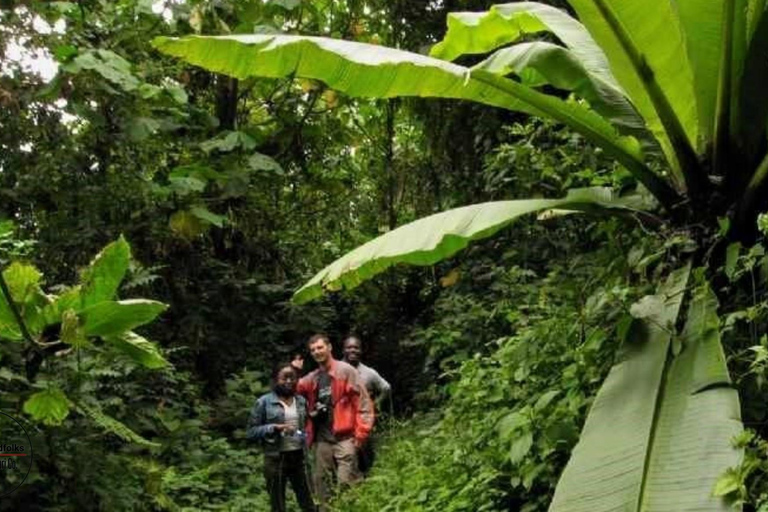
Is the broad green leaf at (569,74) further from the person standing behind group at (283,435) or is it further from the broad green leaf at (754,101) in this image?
the person standing behind group at (283,435)

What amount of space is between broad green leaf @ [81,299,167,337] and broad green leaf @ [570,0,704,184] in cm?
280

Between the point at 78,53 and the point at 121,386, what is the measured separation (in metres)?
2.66

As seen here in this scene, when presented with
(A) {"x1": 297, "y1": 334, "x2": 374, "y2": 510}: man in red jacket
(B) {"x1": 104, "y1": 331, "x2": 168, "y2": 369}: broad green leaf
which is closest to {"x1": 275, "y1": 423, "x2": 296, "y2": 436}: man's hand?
(A) {"x1": 297, "y1": 334, "x2": 374, "y2": 510}: man in red jacket

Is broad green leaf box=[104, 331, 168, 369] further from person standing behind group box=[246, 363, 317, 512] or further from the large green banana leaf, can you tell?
the large green banana leaf

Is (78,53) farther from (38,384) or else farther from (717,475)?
(717,475)

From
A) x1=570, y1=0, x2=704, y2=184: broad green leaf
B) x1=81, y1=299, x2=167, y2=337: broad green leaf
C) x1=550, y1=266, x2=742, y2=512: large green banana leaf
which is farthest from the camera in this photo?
x1=81, y1=299, x2=167, y2=337: broad green leaf

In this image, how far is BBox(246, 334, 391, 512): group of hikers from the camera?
6.79 meters

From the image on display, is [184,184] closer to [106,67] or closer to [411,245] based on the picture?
[106,67]

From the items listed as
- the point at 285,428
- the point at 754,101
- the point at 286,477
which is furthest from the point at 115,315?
the point at 754,101

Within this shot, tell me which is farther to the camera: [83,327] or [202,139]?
[202,139]

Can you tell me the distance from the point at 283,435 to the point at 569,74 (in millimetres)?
4095

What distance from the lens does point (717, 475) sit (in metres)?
2.40

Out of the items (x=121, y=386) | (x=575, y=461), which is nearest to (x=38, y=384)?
(x=121, y=386)

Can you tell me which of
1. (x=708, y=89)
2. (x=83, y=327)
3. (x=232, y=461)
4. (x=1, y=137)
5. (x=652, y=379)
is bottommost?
(x=232, y=461)
